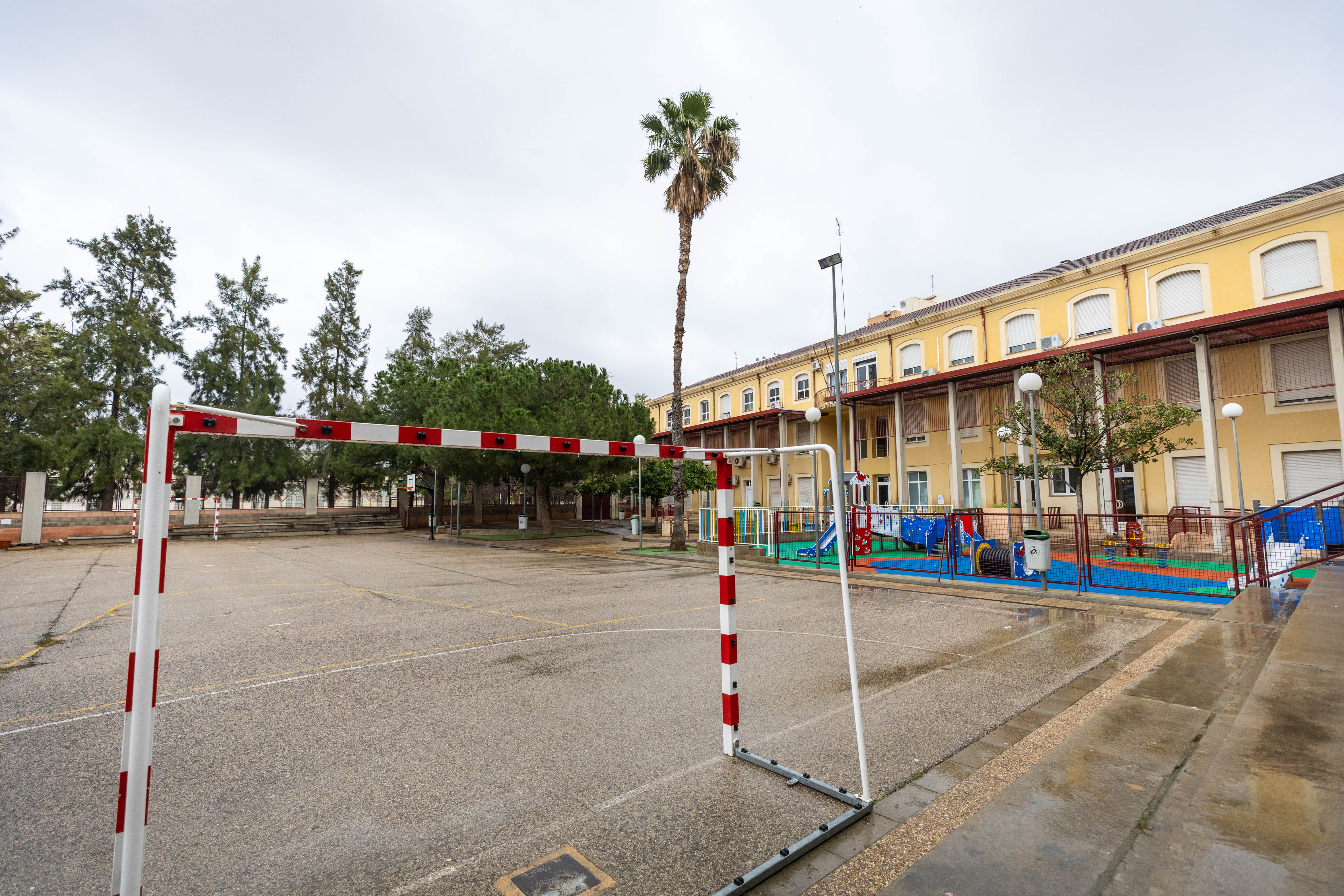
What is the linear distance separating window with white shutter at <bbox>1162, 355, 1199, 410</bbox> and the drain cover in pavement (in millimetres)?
27283

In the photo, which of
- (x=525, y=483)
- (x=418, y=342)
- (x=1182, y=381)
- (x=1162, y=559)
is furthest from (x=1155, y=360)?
(x=418, y=342)

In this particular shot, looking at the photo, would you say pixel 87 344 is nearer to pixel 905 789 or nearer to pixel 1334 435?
pixel 905 789

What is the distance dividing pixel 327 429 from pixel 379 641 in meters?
6.16

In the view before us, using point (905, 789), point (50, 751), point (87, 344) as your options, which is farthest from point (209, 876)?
point (87, 344)

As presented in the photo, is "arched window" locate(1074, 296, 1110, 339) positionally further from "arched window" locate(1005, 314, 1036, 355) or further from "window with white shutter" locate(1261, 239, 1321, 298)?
"window with white shutter" locate(1261, 239, 1321, 298)

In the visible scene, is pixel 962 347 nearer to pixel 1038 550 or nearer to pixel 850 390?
pixel 850 390

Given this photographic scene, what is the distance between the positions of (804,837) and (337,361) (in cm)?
5482

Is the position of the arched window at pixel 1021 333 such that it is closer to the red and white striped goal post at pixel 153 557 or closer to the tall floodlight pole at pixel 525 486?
the tall floodlight pole at pixel 525 486

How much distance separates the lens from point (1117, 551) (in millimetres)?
16828

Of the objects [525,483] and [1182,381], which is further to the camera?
[525,483]

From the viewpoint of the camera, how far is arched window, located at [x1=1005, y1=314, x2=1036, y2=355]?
2800cm

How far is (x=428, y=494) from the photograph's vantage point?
47.4 m

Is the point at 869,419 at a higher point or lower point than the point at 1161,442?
higher

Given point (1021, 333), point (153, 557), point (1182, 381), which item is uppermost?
point (1021, 333)
